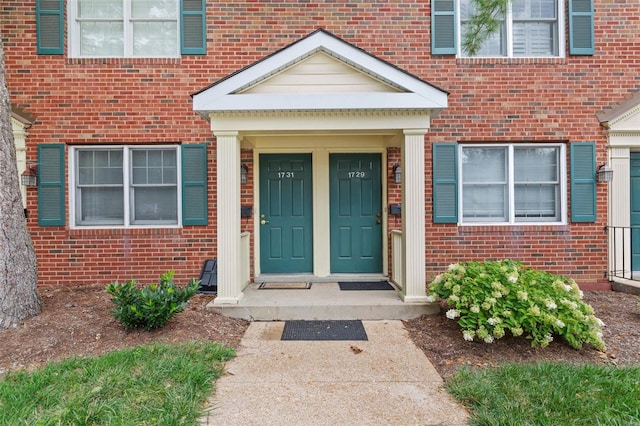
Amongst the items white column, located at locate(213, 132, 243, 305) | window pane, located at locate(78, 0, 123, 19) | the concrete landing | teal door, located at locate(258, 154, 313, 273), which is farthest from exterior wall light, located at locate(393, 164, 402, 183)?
window pane, located at locate(78, 0, 123, 19)

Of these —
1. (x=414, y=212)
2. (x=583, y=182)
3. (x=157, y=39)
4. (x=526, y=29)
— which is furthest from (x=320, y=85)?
(x=583, y=182)

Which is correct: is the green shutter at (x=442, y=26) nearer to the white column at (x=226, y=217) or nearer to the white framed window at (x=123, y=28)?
the white column at (x=226, y=217)

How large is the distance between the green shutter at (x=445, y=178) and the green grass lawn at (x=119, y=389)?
4.02m

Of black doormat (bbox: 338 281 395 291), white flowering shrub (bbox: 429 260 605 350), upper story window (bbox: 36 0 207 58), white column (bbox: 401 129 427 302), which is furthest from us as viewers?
upper story window (bbox: 36 0 207 58)

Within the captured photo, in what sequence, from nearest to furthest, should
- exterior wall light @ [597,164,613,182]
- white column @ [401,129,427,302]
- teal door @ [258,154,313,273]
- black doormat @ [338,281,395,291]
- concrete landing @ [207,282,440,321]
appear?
1. concrete landing @ [207,282,440,321]
2. white column @ [401,129,427,302]
3. black doormat @ [338,281,395,291]
4. exterior wall light @ [597,164,613,182]
5. teal door @ [258,154,313,273]

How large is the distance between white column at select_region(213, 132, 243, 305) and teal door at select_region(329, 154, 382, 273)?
210 cm

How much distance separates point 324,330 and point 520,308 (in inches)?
86.7

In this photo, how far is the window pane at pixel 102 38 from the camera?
20.6 feet

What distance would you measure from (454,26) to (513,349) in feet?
16.5

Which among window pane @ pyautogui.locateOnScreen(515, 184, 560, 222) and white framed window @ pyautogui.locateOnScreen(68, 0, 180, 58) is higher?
white framed window @ pyautogui.locateOnScreen(68, 0, 180, 58)

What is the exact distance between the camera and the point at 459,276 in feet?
14.5

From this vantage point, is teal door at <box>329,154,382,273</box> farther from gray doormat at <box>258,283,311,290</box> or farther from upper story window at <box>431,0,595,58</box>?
upper story window at <box>431,0,595,58</box>

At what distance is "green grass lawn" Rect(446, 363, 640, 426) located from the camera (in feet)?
8.71

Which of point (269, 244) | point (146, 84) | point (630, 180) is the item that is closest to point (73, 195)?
point (146, 84)
